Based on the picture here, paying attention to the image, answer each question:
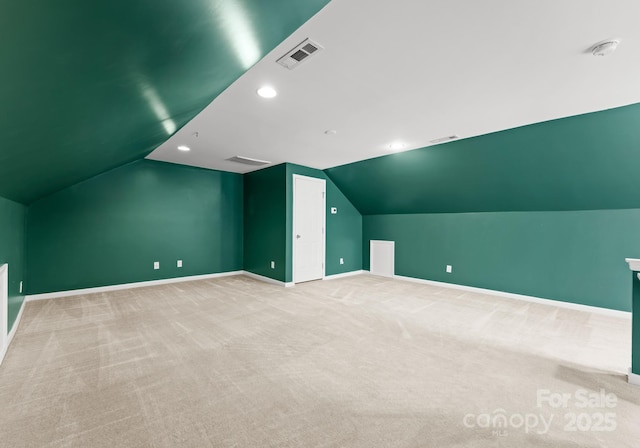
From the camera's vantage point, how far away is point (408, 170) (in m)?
4.65

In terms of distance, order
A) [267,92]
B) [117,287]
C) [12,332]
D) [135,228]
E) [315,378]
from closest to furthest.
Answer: [315,378] < [267,92] < [12,332] < [117,287] < [135,228]

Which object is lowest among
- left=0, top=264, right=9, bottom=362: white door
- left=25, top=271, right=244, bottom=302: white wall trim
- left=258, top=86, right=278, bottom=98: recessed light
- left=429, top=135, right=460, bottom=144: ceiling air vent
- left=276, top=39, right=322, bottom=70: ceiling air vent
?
left=25, top=271, right=244, bottom=302: white wall trim

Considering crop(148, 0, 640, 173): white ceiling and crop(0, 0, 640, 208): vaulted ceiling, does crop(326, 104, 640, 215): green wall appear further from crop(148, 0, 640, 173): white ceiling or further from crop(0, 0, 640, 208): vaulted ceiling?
crop(148, 0, 640, 173): white ceiling

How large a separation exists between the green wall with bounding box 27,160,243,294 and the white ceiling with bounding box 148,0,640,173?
1.85 m

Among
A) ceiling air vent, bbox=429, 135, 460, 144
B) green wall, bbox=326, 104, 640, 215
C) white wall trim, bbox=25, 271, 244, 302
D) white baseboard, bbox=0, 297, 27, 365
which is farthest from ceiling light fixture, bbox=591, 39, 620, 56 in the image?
white wall trim, bbox=25, 271, 244, 302

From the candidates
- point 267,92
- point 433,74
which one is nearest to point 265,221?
point 267,92

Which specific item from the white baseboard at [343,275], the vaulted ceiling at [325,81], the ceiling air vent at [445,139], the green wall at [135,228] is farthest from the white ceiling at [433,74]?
the white baseboard at [343,275]

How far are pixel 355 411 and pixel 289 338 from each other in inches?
46.4

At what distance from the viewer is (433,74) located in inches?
82.4

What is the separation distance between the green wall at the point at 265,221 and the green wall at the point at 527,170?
148cm

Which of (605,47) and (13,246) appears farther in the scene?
(13,246)

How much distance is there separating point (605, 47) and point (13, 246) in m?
5.80

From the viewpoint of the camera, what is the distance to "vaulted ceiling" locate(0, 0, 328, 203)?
34.3 inches

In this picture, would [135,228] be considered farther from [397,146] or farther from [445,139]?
[445,139]
